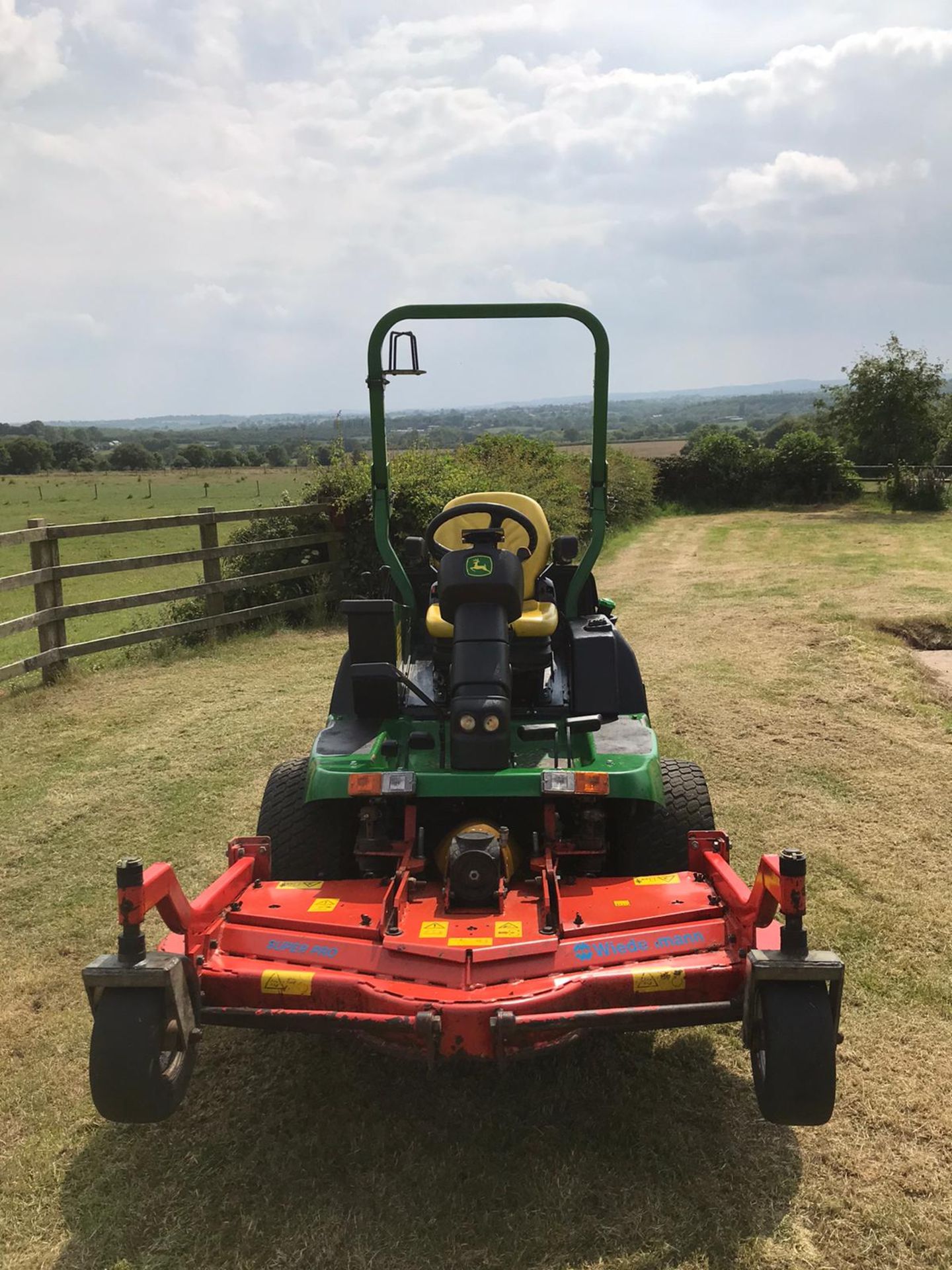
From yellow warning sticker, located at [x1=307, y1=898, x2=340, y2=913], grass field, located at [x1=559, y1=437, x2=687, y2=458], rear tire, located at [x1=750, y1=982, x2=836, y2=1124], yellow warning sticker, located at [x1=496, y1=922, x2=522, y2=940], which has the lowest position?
rear tire, located at [x1=750, y1=982, x2=836, y2=1124]

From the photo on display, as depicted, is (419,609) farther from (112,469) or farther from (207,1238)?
(112,469)

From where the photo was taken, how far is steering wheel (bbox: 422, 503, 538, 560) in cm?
410

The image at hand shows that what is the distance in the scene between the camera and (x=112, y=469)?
61688 mm

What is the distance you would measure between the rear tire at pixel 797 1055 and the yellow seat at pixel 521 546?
1775 mm

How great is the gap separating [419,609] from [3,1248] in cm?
297

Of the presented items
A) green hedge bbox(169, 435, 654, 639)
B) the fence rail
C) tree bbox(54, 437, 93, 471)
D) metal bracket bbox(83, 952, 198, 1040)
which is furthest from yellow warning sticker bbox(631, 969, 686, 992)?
tree bbox(54, 437, 93, 471)

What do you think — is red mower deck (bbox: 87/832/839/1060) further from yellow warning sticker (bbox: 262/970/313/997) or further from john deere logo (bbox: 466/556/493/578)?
john deere logo (bbox: 466/556/493/578)

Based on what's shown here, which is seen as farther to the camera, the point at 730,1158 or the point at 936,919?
the point at 936,919

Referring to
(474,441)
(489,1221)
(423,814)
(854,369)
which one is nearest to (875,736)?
(423,814)

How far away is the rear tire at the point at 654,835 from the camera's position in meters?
3.63

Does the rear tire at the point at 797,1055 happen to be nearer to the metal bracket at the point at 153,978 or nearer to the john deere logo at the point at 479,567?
the metal bracket at the point at 153,978

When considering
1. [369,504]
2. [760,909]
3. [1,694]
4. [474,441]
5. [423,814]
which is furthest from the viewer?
[474,441]

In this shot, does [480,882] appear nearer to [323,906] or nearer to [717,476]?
[323,906]

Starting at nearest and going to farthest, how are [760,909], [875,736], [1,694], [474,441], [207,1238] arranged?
[207,1238], [760,909], [875,736], [1,694], [474,441]
